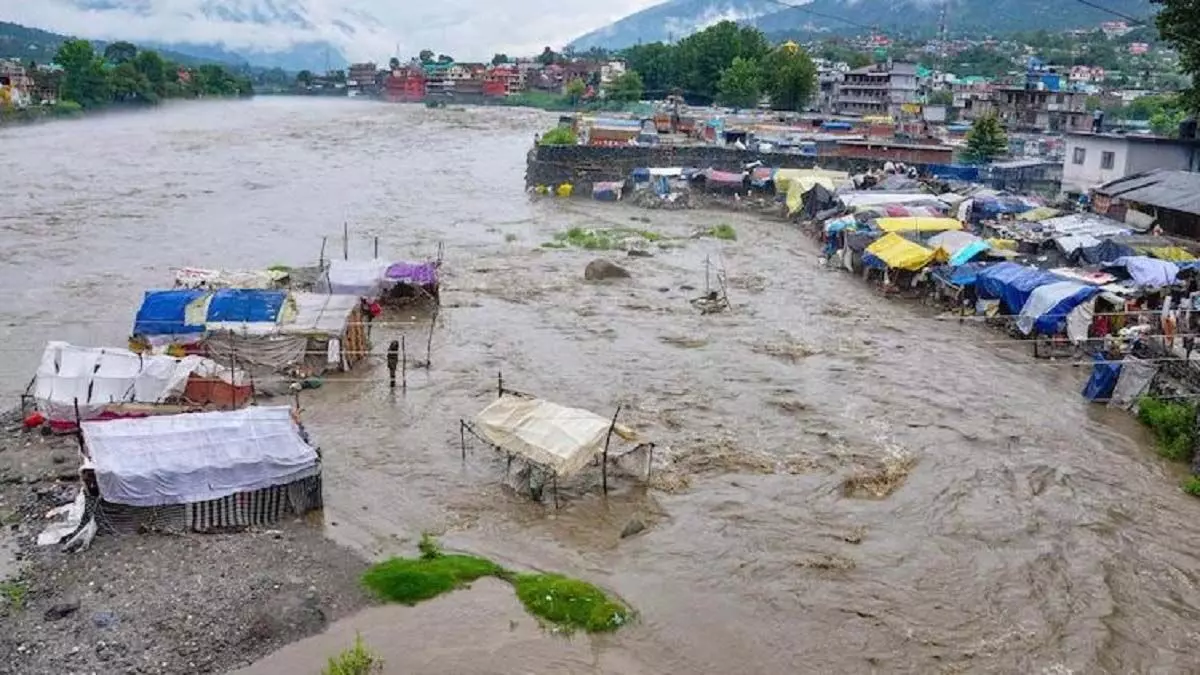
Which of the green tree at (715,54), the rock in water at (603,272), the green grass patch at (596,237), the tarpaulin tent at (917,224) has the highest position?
the green tree at (715,54)

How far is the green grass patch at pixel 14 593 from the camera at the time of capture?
1100 centimetres

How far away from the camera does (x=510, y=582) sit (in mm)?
12258

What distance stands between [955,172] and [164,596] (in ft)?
131

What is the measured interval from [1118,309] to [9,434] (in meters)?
20.3

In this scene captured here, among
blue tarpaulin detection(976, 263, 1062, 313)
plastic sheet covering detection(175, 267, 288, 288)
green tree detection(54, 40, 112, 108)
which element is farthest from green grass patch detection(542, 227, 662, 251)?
green tree detection(54, 40, 112, 108)

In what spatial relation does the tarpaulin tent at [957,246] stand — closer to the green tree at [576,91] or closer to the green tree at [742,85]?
the green tree at [742,85]

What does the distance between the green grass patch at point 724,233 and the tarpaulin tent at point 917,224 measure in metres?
7.17

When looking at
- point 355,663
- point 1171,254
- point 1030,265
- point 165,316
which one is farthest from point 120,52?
point 355,663

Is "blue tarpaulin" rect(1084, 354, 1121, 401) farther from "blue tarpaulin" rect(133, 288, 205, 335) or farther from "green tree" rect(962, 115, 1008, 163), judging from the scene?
"green tree" rect(962, 115, 1008, 163)

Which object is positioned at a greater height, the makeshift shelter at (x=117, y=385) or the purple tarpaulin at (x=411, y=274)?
the purple tarpaulin at (x=411, y=274)

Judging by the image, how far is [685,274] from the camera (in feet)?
99.4

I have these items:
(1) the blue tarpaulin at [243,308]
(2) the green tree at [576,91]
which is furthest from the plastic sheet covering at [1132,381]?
(2) the green tree at [576,91]

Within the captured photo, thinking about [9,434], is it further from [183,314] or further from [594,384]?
[594,384]

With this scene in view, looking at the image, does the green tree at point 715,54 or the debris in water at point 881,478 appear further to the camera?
the green tree at point 715,54
